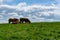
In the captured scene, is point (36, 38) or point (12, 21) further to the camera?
point (12, 21)

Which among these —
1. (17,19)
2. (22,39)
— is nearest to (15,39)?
(22,39)

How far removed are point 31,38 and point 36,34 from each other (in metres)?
2.85

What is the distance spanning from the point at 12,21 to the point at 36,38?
20.2 m

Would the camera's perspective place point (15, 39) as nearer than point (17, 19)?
Yes

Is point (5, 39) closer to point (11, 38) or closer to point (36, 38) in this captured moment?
point (11, 38)

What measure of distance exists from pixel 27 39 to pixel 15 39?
1.31 meters

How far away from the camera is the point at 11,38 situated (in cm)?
2195

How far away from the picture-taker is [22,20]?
4297cm

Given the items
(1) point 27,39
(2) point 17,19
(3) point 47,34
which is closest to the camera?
(1) point 27,39

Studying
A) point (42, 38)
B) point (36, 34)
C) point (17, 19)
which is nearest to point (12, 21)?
point (17, 19)

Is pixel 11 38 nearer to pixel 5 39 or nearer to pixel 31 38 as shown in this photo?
pixel 5 39

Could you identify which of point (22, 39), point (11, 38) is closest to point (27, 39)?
point (22, 39)

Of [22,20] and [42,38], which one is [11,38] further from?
[22,20]

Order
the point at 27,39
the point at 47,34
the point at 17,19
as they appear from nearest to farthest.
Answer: the point at 27,39 < the point at 47,34 < the point at 17,19
